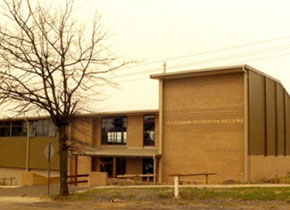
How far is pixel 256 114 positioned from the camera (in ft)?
100

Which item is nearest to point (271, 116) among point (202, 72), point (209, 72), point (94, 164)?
point (209, 72)

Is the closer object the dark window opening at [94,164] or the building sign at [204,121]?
the building sign at [204,121]

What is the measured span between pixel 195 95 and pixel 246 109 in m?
4.05

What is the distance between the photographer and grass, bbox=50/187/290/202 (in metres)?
17.2

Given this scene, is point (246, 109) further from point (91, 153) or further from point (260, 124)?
point (91, 153)

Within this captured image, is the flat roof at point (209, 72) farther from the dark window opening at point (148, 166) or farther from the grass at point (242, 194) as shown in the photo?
the grass at point (242, 194)

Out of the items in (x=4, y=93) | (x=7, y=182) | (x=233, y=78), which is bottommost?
(x=7, y=182)

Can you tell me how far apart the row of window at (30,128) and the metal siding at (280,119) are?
20.4 metres

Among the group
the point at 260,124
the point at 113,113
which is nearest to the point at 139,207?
the point at 260,124

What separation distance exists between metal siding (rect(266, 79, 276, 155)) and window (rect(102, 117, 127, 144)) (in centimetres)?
1217

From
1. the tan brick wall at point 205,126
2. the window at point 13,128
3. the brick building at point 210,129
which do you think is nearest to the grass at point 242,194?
the brick building at point 210,129

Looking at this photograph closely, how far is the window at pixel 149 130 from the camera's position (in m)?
36.9

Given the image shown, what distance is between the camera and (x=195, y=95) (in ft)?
104

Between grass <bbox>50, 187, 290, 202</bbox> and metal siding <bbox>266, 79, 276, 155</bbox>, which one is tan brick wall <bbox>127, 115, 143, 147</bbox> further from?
grass <bbox>50, 187, 290, 202</bbox>
